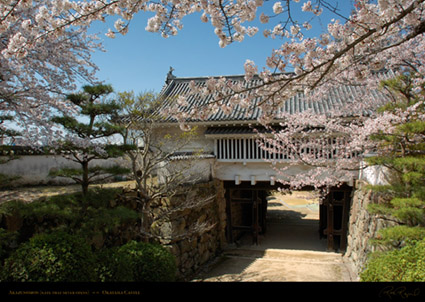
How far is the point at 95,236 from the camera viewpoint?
6.48 meters

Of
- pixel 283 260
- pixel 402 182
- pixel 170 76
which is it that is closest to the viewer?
pixel 402 182

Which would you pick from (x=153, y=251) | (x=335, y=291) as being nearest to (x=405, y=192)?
(x=335, y=291)

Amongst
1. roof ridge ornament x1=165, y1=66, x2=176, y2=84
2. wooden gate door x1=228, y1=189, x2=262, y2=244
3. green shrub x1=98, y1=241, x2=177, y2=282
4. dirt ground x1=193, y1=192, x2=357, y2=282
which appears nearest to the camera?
green shrub x1=98, y1=241, x2=177, y2=282

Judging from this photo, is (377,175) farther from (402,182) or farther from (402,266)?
(402,266)

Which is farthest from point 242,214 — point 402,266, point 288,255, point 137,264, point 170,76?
point 402,266

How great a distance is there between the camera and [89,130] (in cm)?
639

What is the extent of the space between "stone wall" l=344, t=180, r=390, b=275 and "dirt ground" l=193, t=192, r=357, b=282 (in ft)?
1.53

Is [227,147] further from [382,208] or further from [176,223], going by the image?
[382,208]

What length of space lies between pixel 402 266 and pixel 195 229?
529 cm

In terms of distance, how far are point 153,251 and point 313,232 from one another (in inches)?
387

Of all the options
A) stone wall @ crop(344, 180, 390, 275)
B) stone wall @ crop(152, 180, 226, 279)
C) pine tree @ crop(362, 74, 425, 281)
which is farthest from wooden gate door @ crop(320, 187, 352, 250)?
stone wall @ crop(152, 180, 226, 279)

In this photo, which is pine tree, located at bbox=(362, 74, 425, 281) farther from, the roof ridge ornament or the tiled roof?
the roof ridge ornament

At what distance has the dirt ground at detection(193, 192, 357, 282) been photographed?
344 inches

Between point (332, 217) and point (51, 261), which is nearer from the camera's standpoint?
point (51, 261)
